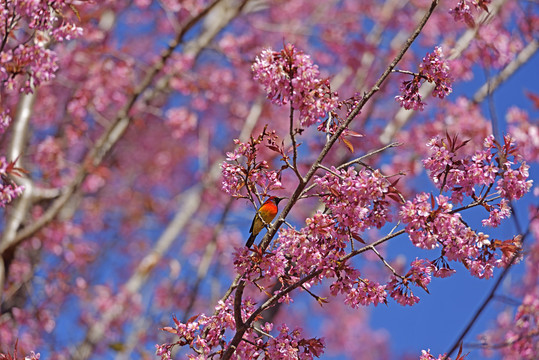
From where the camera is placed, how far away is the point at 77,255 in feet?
24.6

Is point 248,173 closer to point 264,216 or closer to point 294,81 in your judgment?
point 264,216

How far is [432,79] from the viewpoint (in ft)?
7.27

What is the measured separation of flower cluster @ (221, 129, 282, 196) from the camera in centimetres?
223

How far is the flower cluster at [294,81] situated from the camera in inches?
80.3

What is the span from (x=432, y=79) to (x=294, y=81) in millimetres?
600

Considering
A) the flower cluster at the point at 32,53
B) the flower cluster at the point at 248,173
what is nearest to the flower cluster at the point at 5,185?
the flower cluster at the point at 32,53

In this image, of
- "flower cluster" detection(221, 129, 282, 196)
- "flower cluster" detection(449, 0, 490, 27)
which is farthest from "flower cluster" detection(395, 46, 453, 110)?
"flower cluster" detection(221, 129, 282, 196)

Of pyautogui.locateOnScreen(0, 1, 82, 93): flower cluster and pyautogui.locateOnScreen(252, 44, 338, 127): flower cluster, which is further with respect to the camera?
pyautogui.locateOnScreen(0, 1, 82, 93): flower cluster

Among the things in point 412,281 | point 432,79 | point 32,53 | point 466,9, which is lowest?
point 412,281

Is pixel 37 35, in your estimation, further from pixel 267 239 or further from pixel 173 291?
pixel 173 291

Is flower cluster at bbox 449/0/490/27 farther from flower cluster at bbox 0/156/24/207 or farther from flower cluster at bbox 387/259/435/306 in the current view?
flower cluster at bbox 0/156/24/207

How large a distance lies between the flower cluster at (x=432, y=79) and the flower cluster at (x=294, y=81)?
38cm

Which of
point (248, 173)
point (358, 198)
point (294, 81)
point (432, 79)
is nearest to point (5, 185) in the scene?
point (248, 173)

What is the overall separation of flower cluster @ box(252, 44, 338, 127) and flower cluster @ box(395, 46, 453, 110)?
1.24ft
